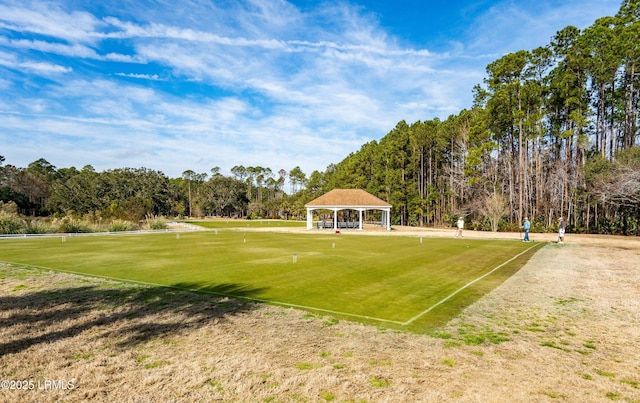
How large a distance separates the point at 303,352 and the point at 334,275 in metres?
6.19

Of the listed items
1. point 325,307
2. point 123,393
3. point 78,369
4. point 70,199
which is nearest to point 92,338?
point 78,369

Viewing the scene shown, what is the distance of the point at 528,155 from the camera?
44844 mm

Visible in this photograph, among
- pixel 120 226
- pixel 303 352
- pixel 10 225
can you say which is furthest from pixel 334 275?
pixel 10 225

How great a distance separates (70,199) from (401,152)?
59.8m

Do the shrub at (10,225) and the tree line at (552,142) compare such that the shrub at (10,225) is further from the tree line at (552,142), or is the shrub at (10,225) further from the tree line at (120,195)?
the tree line at (552,142)

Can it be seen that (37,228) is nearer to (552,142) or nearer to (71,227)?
(71,227)

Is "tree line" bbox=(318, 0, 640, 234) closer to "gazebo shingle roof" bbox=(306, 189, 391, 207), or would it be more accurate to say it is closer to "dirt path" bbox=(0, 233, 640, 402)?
"gazebo shingle roof" bbox=(306, 189, 391, 207)

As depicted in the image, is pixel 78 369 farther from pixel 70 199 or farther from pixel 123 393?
pixel 70 199

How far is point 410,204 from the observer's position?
171ft

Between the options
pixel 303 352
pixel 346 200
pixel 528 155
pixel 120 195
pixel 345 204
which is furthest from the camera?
pixel 120 195

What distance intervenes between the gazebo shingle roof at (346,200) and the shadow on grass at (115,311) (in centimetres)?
3169

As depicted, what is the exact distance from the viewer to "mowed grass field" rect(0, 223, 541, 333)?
7664mm

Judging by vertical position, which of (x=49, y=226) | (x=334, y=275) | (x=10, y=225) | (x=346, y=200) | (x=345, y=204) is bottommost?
(x=334, y=275)

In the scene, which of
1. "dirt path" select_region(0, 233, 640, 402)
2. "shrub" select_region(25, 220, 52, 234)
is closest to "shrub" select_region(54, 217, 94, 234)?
"shrub" select_region(25, 220, 52, 234)
